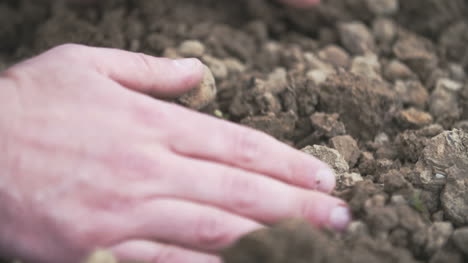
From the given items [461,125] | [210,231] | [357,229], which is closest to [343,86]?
[461,125]

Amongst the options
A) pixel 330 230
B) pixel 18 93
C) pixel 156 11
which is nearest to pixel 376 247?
pixel 330 230

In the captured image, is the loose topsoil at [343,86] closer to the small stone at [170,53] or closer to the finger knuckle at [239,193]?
the small stone at [170,53]

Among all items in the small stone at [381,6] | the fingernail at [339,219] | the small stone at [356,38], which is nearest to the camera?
the fingernail at [339,219]

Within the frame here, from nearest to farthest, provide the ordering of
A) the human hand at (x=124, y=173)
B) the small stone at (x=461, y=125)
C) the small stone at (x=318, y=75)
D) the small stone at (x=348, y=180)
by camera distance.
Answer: the human hand at (x=124, y=173), the small stone at (x=348, y=180), the small stone at (x=461, y=125), the small stone at (x=318, y=75)

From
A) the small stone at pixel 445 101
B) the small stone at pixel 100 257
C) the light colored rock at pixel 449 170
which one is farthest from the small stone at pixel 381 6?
the small stone at pixel 100 257

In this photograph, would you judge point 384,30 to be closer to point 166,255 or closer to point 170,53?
point 170,53

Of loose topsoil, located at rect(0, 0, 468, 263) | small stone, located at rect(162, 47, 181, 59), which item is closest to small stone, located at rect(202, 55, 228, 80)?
loose topsoil, located at rect(0, 0, 468, 263)

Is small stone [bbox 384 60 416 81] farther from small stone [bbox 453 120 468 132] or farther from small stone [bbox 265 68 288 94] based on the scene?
small stone [bbox 265 68 288 94]
